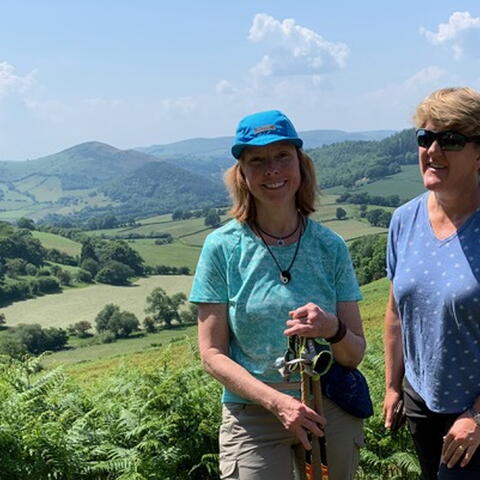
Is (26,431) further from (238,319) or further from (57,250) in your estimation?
(57,250)

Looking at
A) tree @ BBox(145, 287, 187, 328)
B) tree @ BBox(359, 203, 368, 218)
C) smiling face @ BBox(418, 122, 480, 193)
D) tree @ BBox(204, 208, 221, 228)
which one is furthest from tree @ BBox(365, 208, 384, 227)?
smiling face @ BBox(418, 122, 480, 193)

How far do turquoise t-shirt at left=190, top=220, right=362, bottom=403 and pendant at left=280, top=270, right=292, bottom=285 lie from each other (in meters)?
0.02

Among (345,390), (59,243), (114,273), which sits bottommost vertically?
(114,273)

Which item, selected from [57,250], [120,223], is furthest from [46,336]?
[120,223]

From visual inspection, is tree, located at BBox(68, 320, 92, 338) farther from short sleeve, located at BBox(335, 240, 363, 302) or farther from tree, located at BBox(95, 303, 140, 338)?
short sleeve, located at BBox(335, 240, 363, 302)

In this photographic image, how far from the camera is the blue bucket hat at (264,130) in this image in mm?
3119

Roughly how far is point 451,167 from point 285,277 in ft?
3.05

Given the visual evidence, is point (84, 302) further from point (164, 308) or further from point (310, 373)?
point (310, 373)

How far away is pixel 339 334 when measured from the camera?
9.98ft

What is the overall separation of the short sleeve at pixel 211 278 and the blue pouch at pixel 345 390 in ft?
2.09

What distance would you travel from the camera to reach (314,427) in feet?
9.44

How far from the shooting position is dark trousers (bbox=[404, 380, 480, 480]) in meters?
3.09

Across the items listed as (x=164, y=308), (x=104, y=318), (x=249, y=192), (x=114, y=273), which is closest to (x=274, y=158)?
(x=249, y=192)

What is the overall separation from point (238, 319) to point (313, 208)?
732 mm
